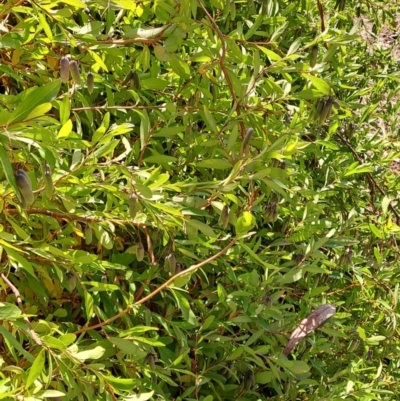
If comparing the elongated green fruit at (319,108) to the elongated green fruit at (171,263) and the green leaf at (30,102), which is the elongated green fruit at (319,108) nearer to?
the elongated green fruit at (171,263)

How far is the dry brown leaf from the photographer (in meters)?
1.46

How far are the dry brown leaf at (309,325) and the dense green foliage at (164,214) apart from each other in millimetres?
43

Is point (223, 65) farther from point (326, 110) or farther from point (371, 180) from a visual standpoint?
point (371, 180)

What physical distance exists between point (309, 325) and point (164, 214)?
0.55 metres

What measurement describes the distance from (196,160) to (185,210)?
27cm

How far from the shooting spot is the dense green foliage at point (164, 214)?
3.33ft

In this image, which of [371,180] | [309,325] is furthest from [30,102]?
[371,180]

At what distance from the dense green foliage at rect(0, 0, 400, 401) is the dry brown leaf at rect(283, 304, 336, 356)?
4 cm

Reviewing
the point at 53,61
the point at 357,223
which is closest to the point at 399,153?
the point at 357,223

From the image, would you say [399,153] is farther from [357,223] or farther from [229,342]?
[229,342]

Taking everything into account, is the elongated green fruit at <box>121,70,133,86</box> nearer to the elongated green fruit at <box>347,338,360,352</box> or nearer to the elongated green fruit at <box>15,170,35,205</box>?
the elongated green fruit at <box>15,170,35,205</box>

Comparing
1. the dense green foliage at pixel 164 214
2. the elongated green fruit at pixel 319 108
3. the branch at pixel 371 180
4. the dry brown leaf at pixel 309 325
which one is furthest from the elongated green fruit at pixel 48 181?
the branch at pixel 371 180

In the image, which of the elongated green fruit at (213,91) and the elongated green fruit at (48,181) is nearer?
the elongated green fruit at (48,181)

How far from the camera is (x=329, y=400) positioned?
4.76ft
